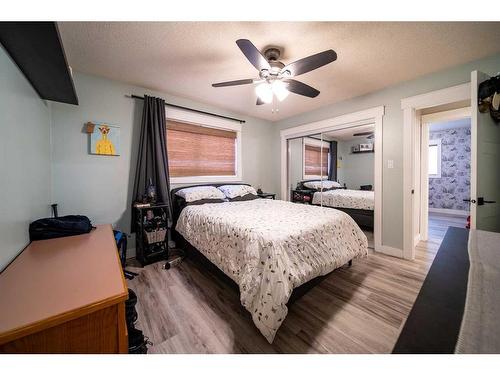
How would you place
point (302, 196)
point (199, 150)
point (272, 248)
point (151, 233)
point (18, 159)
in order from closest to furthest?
point (18, 159) < point (272, 248) < point (151, 233) < point (199, 150) < point (302, 196)

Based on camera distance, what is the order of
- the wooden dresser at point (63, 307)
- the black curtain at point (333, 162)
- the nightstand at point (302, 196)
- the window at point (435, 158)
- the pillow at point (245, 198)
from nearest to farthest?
the wooden dresser at point (63, 307) < the pillow at point (245, 198) < the black curtain at point (333, 162) < the nightstand at point (302, 196) < the window at point (435, 158)

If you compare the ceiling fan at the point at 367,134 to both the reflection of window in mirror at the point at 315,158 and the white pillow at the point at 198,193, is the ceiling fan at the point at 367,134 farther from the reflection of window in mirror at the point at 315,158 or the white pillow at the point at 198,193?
the white pillow at the point at 198,193

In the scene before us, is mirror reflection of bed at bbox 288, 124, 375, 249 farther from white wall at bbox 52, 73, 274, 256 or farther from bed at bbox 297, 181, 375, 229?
white wall at bbox 52, 73, 274, 256

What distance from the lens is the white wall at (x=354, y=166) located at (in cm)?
305

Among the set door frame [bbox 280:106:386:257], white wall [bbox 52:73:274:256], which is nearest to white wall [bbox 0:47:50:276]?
white wall [bbox 52:73:274:256]

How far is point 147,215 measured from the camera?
8.14 feet

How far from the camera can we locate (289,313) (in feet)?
5.20

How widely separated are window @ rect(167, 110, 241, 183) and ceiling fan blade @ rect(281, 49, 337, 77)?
1.96 m

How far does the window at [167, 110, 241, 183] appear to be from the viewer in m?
3.07

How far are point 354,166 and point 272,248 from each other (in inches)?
107

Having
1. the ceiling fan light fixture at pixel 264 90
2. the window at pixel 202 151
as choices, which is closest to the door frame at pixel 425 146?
the ceiling fan light fixture at pixel 264 90

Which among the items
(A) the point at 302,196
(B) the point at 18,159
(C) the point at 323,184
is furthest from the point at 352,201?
(B) the point at 18,159

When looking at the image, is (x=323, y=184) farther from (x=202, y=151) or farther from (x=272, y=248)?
(x=272, y=248)
